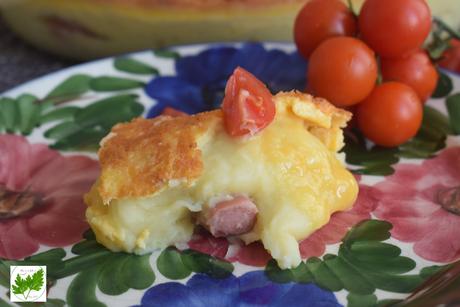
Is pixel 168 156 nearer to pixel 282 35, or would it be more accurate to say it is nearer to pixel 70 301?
pixel 70 301

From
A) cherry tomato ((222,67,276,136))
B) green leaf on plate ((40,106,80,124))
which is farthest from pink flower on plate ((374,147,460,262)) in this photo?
green leaf on plate ((40,106,80,124))

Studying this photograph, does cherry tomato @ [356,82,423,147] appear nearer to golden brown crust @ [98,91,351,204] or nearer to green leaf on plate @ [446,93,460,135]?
green leaf on plate @ [446,93,460,135]

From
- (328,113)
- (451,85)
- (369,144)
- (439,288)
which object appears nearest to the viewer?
(439,288)

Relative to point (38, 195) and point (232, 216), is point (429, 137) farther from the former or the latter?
point (38, 195)

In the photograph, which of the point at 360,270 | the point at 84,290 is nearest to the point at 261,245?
the point at 360,270

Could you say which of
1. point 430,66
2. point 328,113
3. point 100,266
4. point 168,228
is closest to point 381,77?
point 430,66

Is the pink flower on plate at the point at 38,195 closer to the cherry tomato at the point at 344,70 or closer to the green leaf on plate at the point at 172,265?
the green leaf on plate at the point at 172,265

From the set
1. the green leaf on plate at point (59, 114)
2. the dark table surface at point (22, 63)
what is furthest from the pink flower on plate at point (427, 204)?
the dark table surface at point (22, 63)
